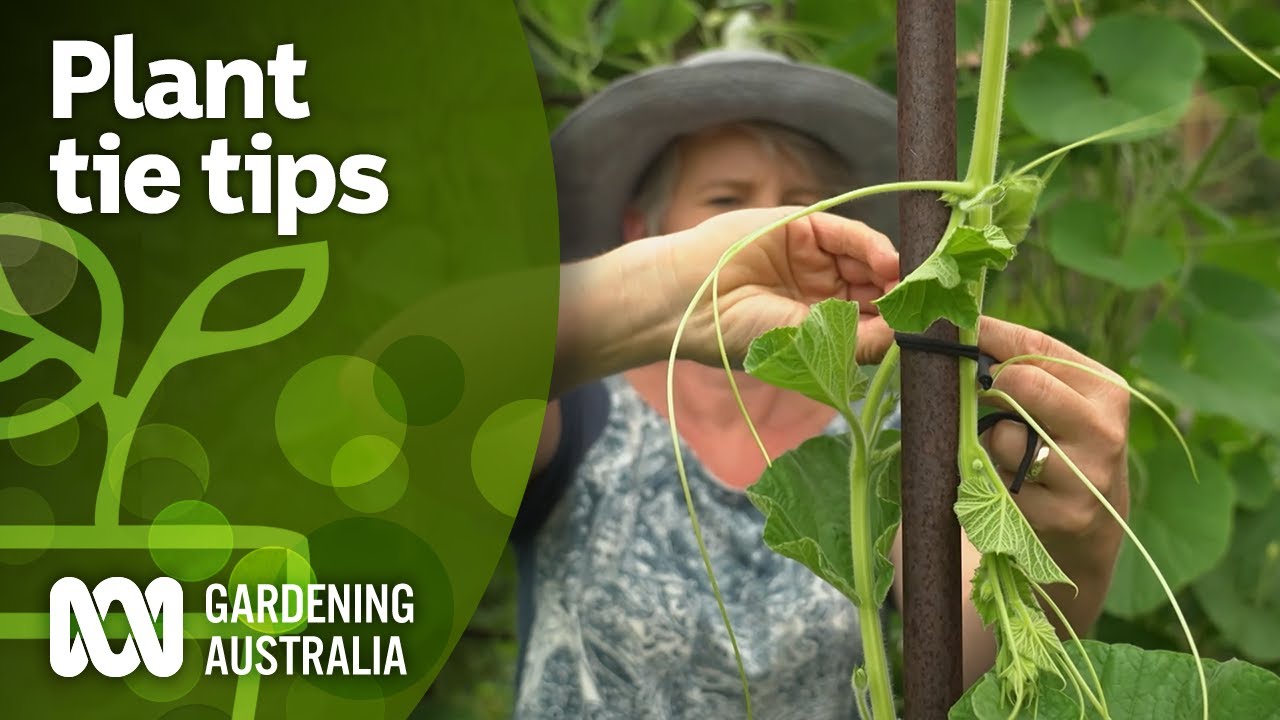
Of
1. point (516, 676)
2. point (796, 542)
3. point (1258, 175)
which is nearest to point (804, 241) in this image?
point (796, 542)

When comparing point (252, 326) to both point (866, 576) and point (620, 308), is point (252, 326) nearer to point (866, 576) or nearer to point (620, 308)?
point (620, 308)

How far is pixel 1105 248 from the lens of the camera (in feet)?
4.32

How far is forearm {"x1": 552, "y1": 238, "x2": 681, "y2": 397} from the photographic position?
711 millimetres

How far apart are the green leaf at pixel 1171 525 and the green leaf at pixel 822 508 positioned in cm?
79

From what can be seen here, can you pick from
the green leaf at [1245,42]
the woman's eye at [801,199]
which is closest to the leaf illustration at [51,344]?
the woman's eye at [801,199]

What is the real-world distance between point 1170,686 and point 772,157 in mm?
725

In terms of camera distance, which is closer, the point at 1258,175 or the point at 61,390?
the point at 61,390

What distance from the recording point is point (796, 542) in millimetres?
558

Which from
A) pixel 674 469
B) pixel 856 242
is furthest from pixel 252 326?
pixel 856 242

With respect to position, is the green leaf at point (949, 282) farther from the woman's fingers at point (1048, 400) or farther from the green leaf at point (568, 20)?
the green leaf at point (568, 20)

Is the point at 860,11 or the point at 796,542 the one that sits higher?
the point at 860,11

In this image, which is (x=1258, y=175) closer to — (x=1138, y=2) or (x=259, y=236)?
(x=1138, y=2)

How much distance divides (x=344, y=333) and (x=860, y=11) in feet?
2.55

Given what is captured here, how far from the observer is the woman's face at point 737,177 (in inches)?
46.9
